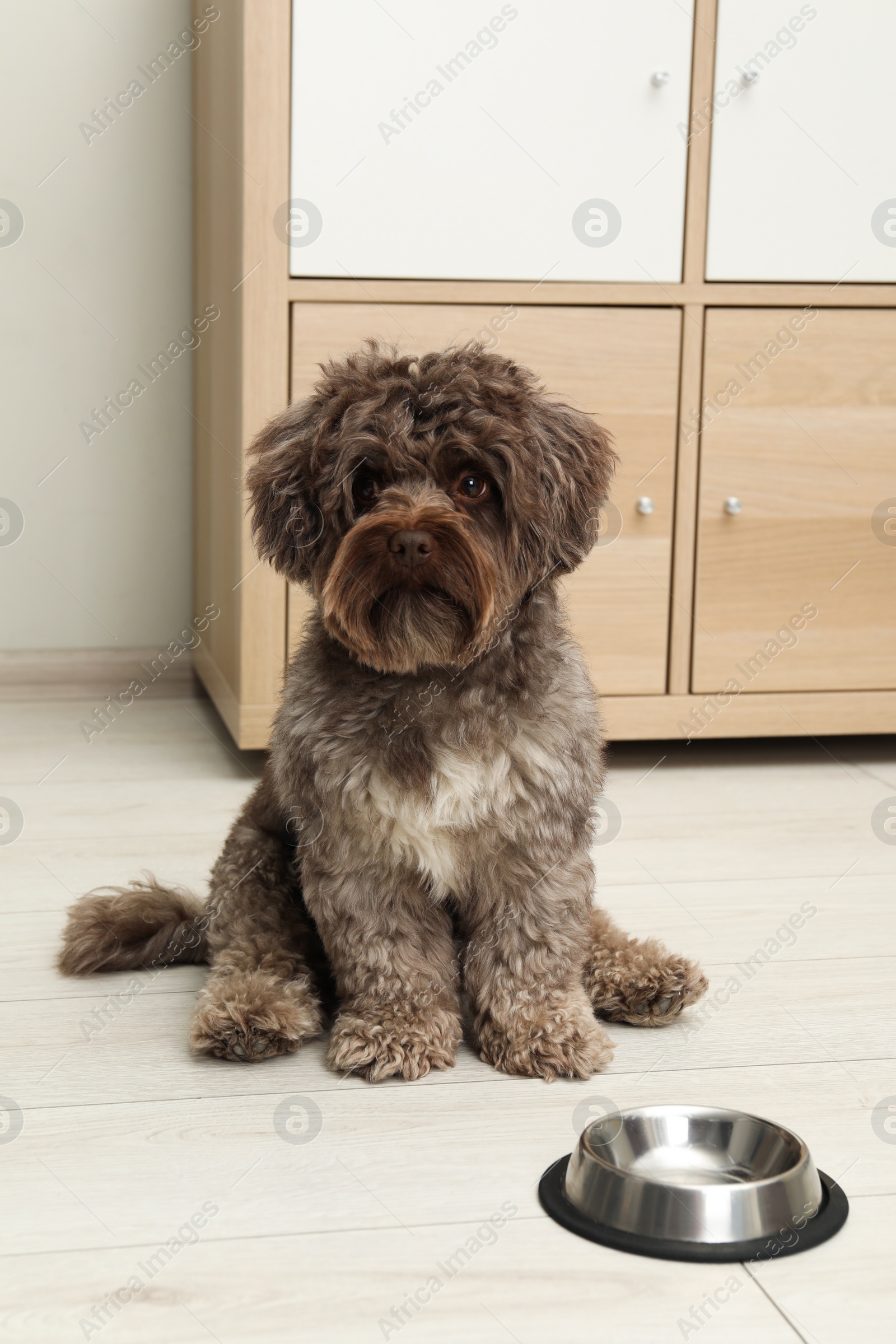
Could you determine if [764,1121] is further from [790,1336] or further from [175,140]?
[175,140]

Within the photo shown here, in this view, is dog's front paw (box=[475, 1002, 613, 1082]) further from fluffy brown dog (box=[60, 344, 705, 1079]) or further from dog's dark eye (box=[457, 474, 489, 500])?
dog's dark eye (box=[457, 474, 489, 500])

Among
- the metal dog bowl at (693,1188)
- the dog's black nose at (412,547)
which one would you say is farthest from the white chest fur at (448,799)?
the metal dog bowl at (693,1188)

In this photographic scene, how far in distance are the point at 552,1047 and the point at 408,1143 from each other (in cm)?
22

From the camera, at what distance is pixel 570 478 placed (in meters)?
1.56

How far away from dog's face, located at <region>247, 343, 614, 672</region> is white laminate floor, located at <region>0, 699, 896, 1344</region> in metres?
0.50

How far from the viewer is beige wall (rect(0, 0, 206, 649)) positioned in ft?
10.6

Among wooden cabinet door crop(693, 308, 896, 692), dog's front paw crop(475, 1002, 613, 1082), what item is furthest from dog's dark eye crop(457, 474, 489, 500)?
wooden cabinet door crop(693, 308, 896, 692)

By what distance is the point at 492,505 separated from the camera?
59.2 inches

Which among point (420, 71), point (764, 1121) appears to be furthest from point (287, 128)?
point (764, 1121)

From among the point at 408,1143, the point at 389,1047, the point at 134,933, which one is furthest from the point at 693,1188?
the point at 134,933

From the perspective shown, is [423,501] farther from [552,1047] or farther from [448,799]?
[552,1047]

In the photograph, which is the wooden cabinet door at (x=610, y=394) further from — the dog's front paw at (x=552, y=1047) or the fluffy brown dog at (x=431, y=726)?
the dog's front paw at (x=552, y=1047)

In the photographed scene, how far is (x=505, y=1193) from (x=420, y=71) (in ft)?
6.48

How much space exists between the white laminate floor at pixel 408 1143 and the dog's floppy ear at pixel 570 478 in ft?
1.98
